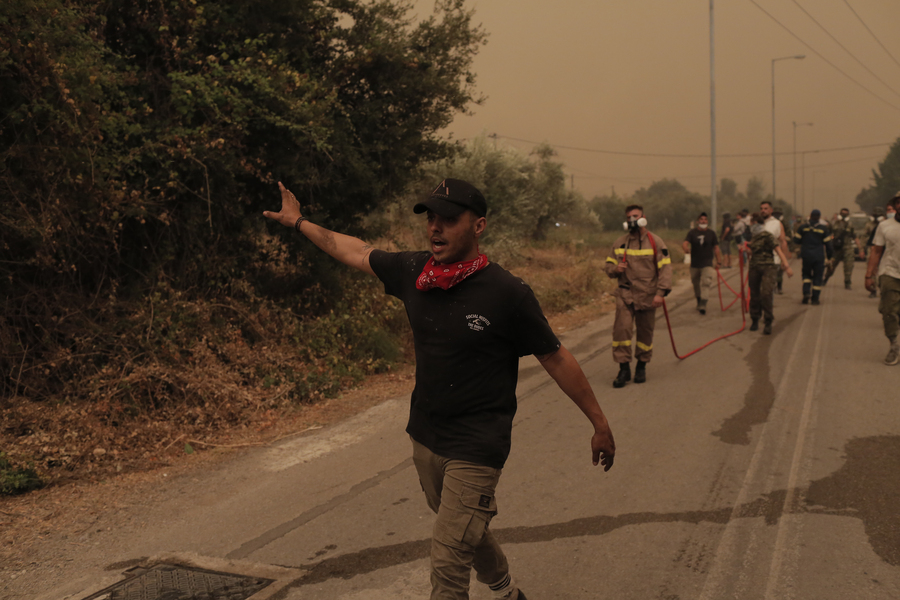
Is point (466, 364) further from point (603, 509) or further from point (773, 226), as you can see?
point (773, 226)

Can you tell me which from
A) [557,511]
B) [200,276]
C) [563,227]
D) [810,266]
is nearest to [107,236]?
[200,276]

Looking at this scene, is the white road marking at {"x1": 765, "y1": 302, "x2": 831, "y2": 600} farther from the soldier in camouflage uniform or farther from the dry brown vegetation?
the soldier in camouflage uniform

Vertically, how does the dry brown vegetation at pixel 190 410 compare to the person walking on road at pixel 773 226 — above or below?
below

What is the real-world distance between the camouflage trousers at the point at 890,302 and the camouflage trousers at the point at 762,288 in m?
2.57

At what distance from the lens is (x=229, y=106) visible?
27.2 feet

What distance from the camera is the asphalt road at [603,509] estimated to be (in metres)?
4.09

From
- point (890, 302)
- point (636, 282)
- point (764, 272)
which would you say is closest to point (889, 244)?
point (890, 302)

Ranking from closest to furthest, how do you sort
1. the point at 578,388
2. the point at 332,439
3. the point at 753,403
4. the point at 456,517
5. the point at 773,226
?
1. the point at 456,517
2. the point at 578,388
3. the point at 332,439
4. the point at 753,403
5. the point at 773,226

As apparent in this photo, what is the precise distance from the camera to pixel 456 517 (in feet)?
9.77

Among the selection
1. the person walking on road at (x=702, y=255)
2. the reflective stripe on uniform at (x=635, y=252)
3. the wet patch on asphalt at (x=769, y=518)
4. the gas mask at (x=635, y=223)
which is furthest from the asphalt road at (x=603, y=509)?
the person walking on road at (x=702, y=255)

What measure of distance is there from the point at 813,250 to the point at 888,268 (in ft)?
22.0

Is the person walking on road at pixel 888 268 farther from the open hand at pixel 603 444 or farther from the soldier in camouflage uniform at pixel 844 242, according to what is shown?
the soldier in camouflage uniform at pixel 844 242

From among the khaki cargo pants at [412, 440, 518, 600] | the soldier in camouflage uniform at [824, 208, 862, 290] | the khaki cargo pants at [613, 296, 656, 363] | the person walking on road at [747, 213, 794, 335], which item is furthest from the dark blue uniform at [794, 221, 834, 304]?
the khaki cargo pants at [412, 440, 518, 600]

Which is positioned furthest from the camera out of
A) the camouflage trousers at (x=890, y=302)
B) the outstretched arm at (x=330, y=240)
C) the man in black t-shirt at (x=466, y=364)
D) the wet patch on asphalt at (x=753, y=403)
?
the camouflage trousers at (x=890, y=302)
